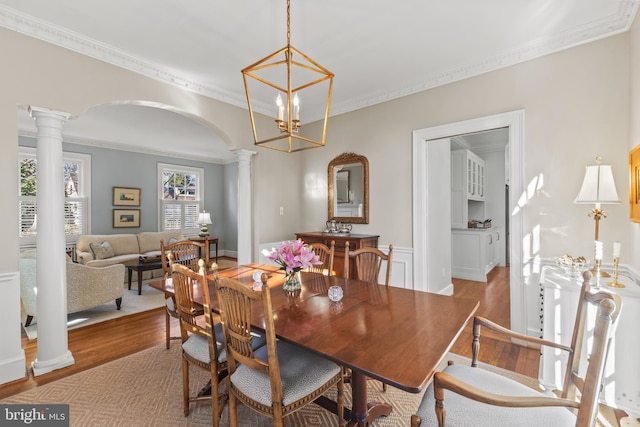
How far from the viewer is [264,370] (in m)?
1.35

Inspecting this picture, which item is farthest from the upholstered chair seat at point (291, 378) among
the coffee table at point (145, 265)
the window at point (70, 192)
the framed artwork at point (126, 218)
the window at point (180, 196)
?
the window at point (180, 196)

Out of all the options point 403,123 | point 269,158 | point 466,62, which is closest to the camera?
point 466,62

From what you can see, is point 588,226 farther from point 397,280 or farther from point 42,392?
point 42,392

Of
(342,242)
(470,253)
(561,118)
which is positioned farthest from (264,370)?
(470,253)

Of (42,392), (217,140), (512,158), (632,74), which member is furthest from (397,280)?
(217,140)

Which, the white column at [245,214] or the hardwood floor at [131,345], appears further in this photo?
the white column at [245,214]

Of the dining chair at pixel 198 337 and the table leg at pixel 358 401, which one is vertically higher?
the dining chair at pixel 198 337

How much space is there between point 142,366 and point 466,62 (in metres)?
4.23

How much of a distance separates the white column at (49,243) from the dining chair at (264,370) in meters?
2.02

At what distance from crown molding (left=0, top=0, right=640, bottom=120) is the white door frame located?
1.69 feet

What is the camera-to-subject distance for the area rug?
1.86 metres

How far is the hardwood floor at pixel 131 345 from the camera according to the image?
7.95 feet

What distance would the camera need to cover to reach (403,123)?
3.63 m

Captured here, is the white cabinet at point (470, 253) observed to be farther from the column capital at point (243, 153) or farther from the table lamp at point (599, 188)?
the column capital at point (243, 153)
